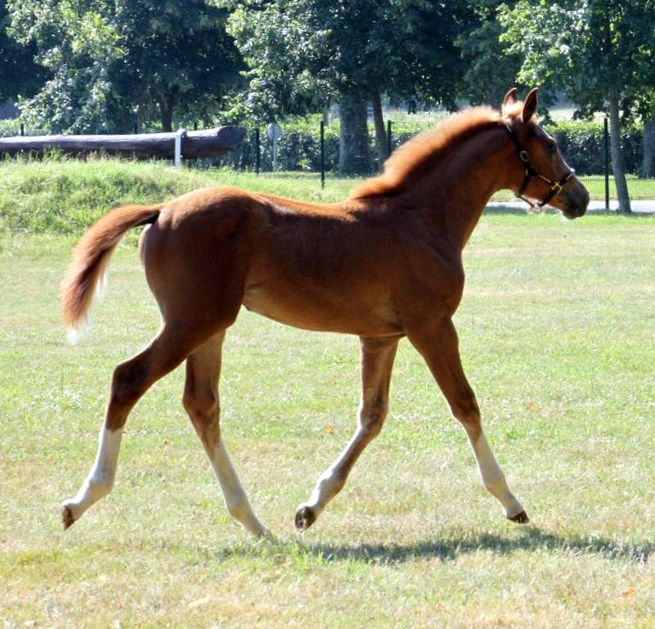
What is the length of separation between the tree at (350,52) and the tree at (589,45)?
6507 mm

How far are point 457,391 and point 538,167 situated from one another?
1525 millimetres

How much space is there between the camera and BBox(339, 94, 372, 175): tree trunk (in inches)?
1837

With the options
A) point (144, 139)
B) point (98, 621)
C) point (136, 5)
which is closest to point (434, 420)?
point (98, 621)

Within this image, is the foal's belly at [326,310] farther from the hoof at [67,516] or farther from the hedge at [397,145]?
the hedge at [397,145]

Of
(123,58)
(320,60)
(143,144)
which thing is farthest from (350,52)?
(123,58)

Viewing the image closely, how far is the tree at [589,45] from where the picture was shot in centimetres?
3052

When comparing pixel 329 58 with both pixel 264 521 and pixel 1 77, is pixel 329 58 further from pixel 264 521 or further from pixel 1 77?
pixel 264 521

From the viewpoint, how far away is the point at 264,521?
23.7 feet

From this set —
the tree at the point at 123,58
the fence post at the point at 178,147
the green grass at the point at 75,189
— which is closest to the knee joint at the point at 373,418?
the green grass at the point at 75,189

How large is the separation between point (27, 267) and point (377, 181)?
14.7 metres

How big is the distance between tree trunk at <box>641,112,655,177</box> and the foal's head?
4109cm

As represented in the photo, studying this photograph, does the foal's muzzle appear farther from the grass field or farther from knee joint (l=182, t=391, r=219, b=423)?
knee joint (l=182, t=391, r=219, b=423)

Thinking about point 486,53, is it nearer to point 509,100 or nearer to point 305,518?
point 509,100

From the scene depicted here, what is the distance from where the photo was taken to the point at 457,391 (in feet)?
23.3
